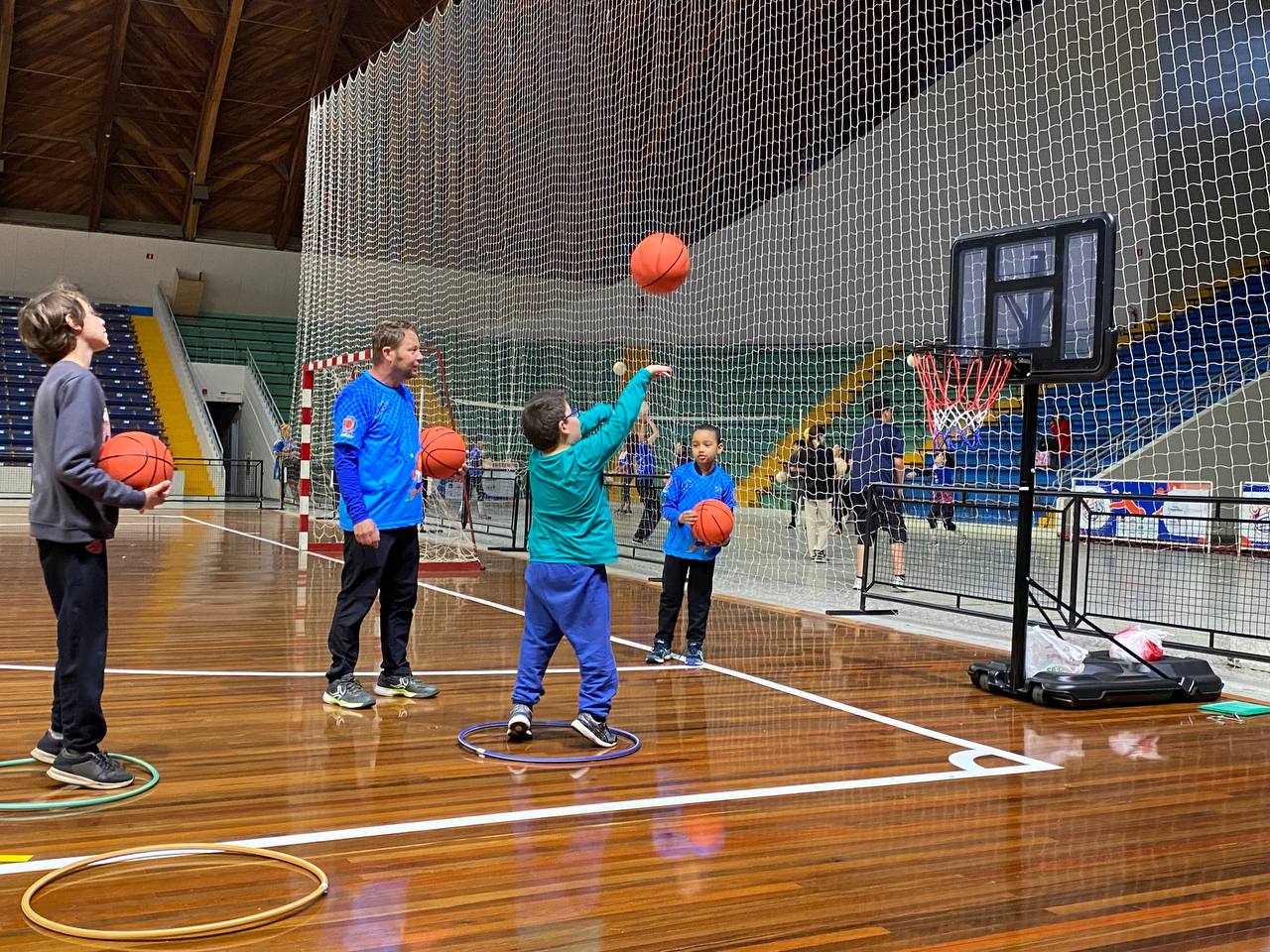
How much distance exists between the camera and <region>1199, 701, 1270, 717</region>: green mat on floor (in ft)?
17.9

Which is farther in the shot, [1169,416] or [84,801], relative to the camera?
[1169,416]

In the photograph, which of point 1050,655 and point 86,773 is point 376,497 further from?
point 1050,655

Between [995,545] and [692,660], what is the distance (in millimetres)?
8685

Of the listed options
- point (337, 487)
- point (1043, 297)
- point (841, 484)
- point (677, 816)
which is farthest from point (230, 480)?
point (677, 816)

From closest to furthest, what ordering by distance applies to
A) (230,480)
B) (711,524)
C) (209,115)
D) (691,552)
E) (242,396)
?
(711,524) < (691,552) < (209,115) < (230,480) < (242,396)

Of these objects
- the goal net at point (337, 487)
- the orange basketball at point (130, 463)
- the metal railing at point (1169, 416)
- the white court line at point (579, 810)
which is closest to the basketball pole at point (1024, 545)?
the white court line at point (579, 810)

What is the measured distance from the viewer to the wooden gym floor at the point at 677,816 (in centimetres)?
277

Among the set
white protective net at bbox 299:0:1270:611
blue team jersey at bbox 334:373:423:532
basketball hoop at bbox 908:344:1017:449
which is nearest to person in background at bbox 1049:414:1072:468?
white protective net at bbox 299:0:1270:611

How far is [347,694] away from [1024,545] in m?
3.32

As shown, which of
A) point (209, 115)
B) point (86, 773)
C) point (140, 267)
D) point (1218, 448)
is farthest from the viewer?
point (140, 267)

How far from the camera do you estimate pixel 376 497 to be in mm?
5121

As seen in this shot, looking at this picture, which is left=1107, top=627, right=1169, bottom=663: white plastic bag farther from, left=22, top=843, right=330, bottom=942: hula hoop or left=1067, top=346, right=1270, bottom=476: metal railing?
left=1067, top=346, right=1270, bottom=476: metal railing

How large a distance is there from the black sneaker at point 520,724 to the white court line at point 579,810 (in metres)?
0.84

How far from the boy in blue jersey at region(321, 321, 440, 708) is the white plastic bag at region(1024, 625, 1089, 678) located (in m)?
3.11
